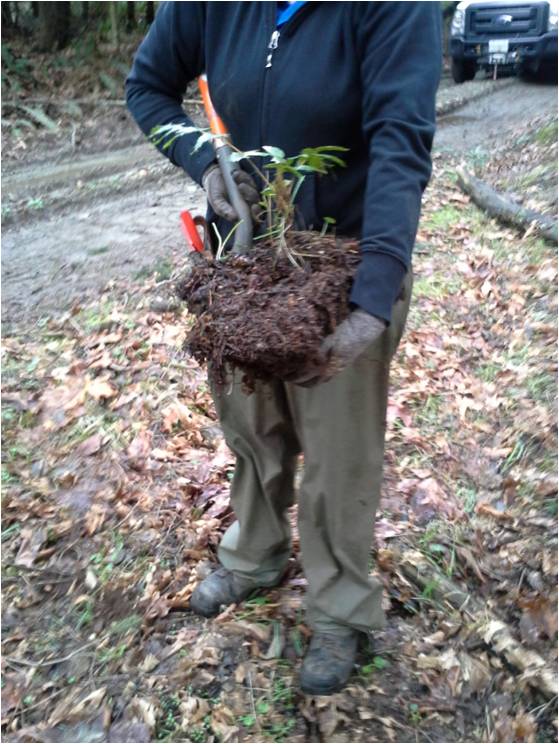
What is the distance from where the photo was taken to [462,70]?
41.8 feet

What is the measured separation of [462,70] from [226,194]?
11948mm

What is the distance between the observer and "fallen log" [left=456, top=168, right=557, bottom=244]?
625cm

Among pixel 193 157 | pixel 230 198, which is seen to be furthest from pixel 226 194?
pixel 193 157

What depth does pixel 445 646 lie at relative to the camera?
2807mm

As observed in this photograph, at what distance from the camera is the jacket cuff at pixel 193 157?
2.49 metres

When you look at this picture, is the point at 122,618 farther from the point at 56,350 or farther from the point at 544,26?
the point at 544,26

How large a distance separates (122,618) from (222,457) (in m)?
1.11

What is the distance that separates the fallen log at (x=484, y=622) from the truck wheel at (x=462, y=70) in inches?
449

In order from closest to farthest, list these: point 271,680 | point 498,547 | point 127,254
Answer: point 271,680
point 498,547
point 127,254

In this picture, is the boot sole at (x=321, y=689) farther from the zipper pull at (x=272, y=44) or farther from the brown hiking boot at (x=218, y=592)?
the zipper pull at (x=272, y=44)

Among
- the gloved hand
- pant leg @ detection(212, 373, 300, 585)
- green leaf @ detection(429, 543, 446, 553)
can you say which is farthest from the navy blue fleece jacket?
green leaf @ detection(429, 543, 446, 553)

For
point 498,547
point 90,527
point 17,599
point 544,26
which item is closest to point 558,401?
point 498,547

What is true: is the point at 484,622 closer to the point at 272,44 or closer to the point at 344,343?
the point at 344,343

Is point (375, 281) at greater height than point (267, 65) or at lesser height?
lesser
